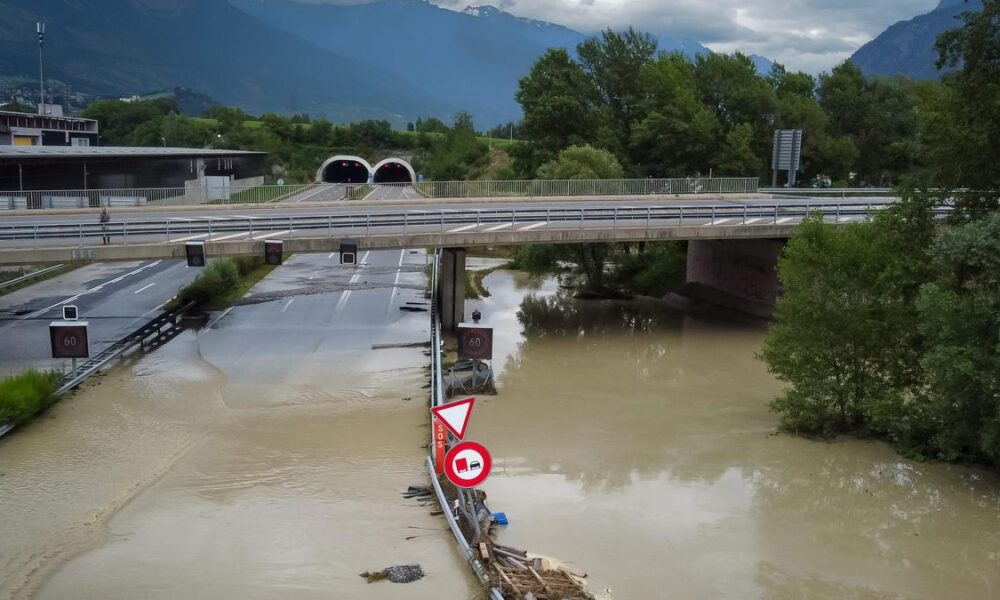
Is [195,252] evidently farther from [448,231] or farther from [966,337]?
[966,337]

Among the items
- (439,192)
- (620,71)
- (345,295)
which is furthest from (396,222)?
(620,71)

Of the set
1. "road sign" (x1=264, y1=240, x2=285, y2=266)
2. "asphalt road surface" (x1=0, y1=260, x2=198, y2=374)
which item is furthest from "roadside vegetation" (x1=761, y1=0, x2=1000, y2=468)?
"asphalt road surface" (x1=0, y1=260, x2=198, y2=374)

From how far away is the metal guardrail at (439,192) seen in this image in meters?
43.7

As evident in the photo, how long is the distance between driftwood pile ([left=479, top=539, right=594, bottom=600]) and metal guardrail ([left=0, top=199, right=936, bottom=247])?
1558 centimetres

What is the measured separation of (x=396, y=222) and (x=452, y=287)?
4069 mm

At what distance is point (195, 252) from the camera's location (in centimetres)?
2547

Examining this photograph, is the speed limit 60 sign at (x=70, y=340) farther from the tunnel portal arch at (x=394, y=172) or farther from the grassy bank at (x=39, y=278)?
the tunnel portal arch at (x=394, y=172)

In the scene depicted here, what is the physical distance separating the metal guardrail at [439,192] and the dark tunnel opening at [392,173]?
114 feet

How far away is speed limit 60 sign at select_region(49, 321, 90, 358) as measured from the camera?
23.6m

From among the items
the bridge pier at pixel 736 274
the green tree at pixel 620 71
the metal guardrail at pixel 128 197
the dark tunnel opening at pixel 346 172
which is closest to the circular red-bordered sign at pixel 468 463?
the bridge pier at pixel 736 274

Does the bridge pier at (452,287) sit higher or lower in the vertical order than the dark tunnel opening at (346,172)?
lower

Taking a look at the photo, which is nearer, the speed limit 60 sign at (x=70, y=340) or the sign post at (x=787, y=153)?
the speed limit 60 sign at (x=70, y=340)

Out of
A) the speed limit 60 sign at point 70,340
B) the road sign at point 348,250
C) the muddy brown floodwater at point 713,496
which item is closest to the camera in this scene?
the muddy brown floodwater at point 713,496

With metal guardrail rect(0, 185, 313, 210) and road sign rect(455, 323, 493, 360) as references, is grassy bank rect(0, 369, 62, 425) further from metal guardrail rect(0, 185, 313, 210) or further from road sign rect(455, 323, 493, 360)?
metal guardrail rect(0, 185, 313, 210)
